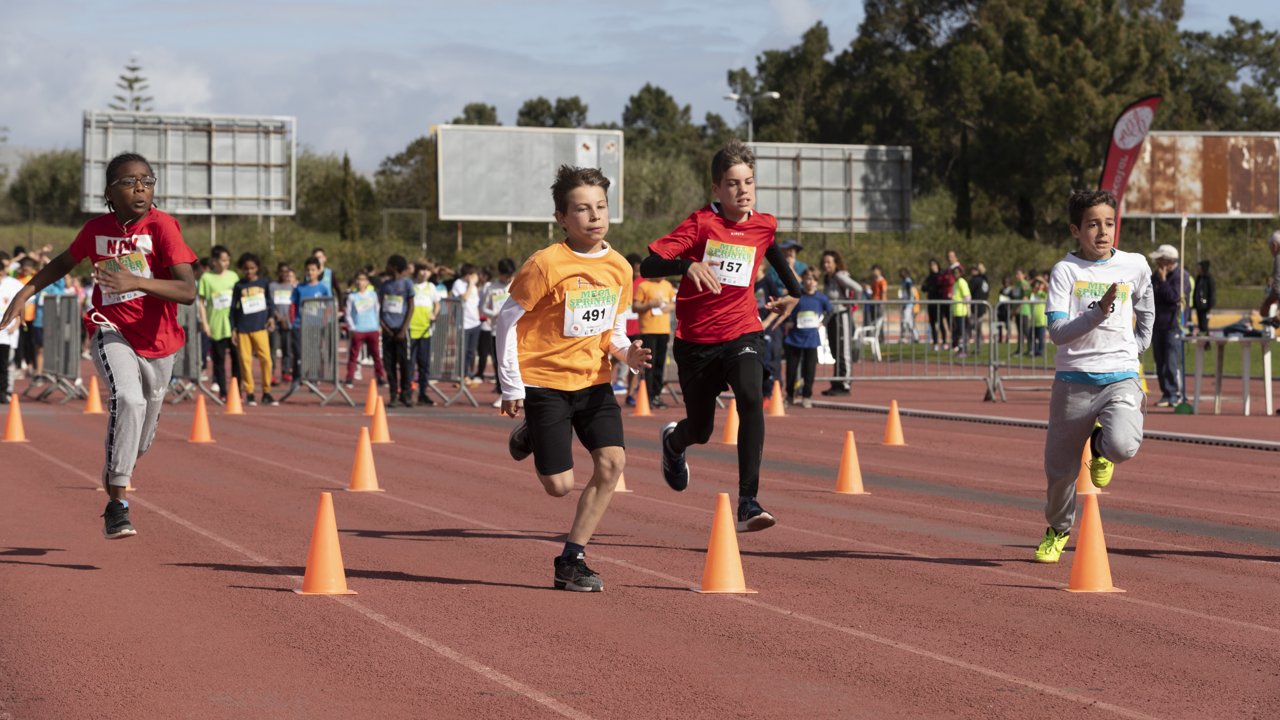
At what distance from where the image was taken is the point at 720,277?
9.72 metres

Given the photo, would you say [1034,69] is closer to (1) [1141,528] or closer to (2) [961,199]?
(2) [961,199]

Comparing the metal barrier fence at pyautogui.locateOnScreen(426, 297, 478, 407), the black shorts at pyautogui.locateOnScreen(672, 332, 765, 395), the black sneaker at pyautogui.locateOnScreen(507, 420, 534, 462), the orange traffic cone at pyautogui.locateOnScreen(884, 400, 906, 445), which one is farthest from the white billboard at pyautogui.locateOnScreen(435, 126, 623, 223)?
the black sneaker at pyautogui.locateOnScreen(507, 420, 534, 462)

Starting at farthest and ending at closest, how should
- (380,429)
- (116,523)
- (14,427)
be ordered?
1. (380,429)
2. (14,427)
3. (116,523)

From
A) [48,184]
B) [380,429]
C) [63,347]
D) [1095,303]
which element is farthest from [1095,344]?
[48,184]

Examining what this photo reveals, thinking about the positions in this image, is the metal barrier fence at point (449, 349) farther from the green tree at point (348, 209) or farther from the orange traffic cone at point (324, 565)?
the green tree at point (348, 209)

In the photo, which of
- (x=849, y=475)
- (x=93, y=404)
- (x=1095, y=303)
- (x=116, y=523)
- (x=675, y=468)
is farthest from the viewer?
(x=93, y=404)

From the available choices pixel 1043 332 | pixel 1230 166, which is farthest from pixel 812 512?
pixel 1230 166

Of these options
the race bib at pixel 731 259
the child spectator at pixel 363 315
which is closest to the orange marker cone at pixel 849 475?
the race bib at pixel 731 259

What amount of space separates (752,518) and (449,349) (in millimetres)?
15538

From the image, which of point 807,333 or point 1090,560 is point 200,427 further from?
point 1090,560

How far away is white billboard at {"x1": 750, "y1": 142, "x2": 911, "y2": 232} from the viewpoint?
57.8 metres

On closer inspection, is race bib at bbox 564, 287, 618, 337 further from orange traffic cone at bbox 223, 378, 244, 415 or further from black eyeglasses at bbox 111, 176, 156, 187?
orange traffic cone at bbox 223, 378, 244, 415

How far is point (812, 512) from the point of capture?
38.1 ft

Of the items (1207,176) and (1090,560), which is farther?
(1207,176)
